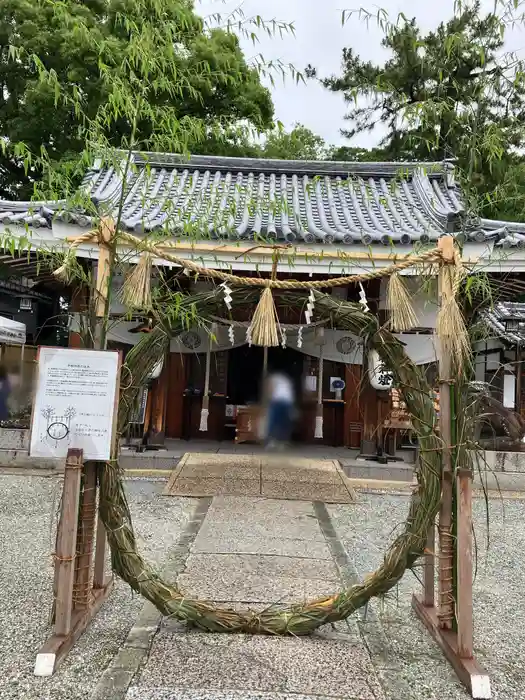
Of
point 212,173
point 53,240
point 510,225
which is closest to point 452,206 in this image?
point 510,225

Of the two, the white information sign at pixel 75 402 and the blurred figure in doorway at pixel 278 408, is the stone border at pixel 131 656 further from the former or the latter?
the blurred figure in doorway at pixel 278 408

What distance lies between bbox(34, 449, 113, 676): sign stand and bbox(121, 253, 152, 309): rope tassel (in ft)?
2.96

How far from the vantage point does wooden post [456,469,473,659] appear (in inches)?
109

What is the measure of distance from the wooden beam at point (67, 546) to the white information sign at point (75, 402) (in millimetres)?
126

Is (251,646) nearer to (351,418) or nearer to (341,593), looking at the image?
(341,593)

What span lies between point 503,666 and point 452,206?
7.75 meters

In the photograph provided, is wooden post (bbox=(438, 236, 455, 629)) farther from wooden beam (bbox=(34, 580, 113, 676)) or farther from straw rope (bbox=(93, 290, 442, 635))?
wooden beam (bbox=(34, 580, 113, 676))

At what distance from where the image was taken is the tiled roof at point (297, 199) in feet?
22.6

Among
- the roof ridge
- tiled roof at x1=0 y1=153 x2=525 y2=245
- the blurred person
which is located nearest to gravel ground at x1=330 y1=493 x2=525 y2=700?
tiled roof at x1=0 y1=153 x2=525 y2=245

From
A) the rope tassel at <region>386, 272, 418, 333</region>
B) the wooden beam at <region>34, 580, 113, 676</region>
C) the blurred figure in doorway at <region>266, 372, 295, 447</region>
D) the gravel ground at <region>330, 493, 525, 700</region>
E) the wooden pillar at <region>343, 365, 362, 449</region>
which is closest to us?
the wooden beam at <region>34, 580, 113, 676</region>

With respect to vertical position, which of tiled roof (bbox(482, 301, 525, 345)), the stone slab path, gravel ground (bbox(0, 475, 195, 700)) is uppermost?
tiled roof (bbox(482, 301, 525, 345))

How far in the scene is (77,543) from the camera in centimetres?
309

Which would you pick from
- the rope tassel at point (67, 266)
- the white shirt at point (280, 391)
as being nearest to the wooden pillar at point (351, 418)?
the white shirt at point (280, 391)

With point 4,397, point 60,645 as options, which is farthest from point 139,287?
point 4,397
